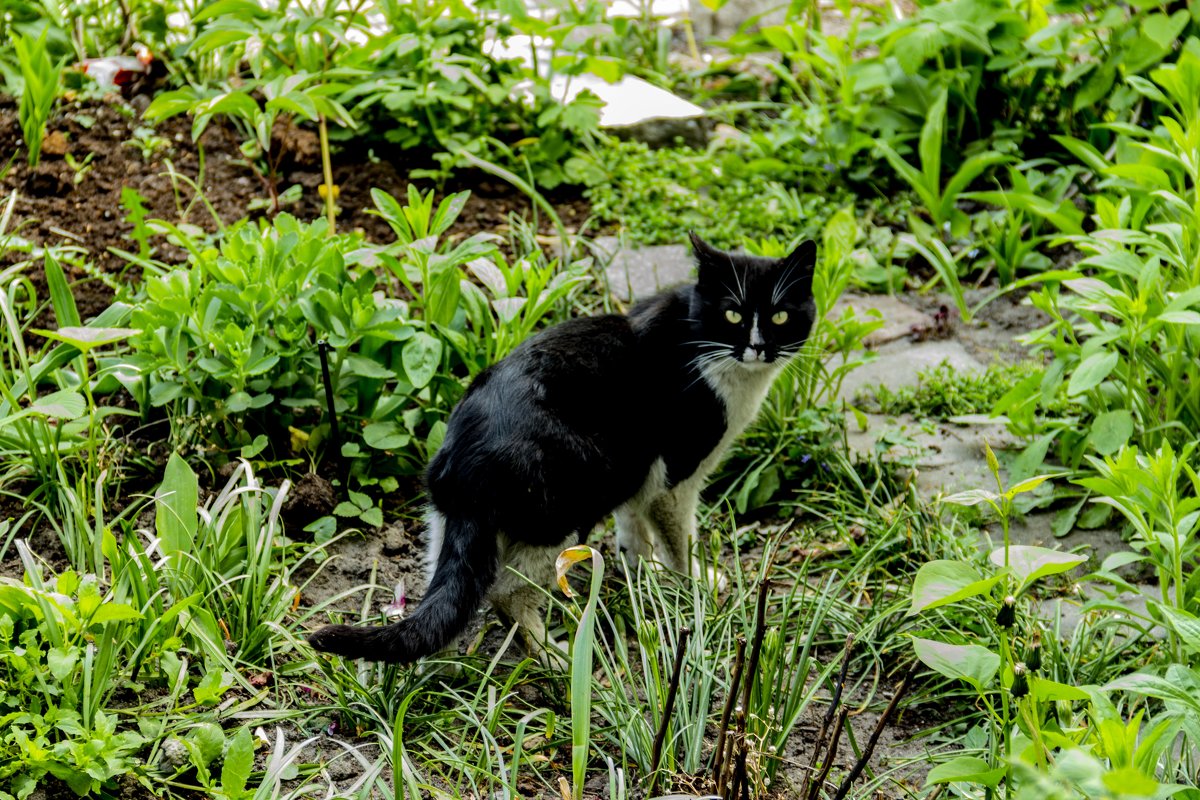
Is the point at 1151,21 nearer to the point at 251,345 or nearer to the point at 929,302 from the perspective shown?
the point at 929,302

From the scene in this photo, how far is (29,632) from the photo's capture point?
2.62 metres

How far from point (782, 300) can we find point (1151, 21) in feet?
8.65

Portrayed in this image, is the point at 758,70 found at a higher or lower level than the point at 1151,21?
lower

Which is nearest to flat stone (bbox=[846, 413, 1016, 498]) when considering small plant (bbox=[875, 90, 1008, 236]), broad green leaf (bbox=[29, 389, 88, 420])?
small plant (bbox=[875, 90, 1008, 236])

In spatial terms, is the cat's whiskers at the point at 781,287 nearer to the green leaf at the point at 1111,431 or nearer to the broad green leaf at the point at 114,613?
the green leaf at the point at 1111,431

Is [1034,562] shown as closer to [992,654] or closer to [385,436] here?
[992,654]

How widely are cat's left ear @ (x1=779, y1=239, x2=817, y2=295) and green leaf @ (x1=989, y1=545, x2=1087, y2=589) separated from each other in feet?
5.27

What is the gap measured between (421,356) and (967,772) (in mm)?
2167

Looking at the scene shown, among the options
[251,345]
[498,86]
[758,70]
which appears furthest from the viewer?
[758,70]

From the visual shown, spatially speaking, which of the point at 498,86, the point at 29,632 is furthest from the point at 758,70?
the point at 29,632

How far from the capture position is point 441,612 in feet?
9.68

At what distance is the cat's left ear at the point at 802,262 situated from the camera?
Result: 373 cm

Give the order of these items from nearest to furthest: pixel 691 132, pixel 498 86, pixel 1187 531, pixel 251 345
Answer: pixel 1187 531
pixel 251 345
pixel 498 86
pixel 691 132

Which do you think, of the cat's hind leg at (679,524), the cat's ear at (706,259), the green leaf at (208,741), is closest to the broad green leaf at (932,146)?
the cat's ear at (706,259)
